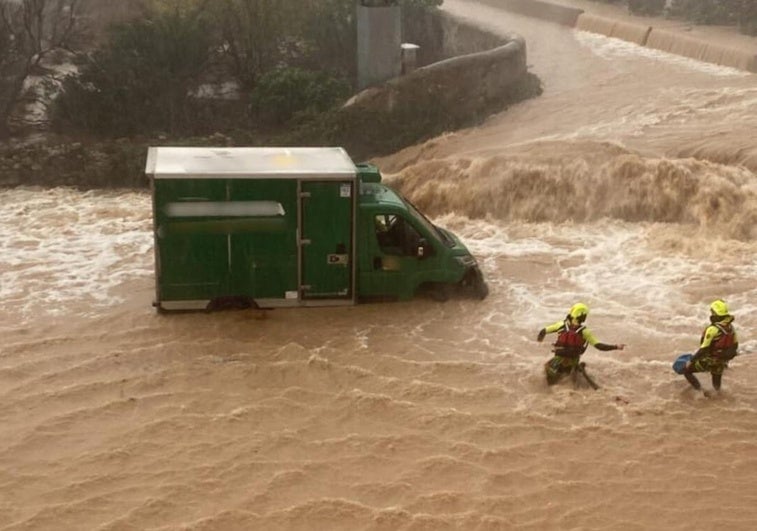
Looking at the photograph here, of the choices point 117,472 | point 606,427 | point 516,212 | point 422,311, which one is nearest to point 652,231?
point 516,212

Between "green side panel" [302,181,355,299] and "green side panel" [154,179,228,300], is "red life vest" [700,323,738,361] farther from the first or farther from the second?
"green side panel" [154,179,228,300]

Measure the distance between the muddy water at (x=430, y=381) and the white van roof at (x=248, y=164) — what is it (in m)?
2.01

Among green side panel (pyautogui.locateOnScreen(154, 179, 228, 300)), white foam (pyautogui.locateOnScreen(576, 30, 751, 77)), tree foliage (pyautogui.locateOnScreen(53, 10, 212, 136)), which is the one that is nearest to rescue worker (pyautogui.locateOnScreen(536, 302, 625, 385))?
green side panel (pyautogui.locateOnScreen(154, 179, 228, 300))

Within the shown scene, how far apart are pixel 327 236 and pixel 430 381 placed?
2.61 meters

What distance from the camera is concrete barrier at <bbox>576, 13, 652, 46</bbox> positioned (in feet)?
112

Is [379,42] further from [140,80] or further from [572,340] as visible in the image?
[572,340]

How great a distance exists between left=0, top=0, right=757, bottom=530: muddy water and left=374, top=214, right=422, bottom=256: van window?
0.86 metres

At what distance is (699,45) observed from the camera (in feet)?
101

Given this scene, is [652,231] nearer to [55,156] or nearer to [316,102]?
[316,102]

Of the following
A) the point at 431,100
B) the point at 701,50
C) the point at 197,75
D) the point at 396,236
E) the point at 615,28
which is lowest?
the point at 396,236

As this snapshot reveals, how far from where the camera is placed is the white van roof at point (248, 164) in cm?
1260

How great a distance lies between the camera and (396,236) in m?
13.5

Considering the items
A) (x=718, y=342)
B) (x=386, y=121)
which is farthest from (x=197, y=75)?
(x=718, y=342)

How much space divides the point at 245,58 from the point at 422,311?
16.8 metres
